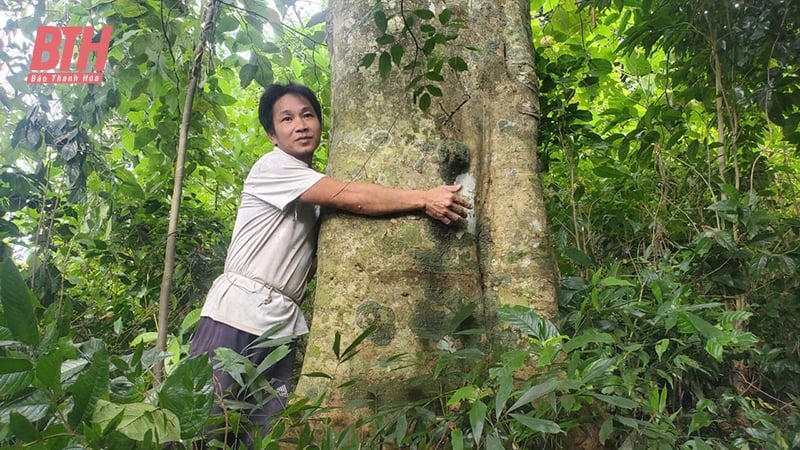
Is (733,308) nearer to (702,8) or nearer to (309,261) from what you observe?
(702,8)

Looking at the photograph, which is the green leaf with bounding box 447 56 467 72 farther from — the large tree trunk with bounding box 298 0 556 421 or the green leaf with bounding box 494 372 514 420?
the green leaf with bounding box 494 372 514 420

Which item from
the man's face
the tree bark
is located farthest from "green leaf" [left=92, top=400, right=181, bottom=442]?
the man's face

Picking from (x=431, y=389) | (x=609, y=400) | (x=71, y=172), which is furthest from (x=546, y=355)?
(x=71, y=172)

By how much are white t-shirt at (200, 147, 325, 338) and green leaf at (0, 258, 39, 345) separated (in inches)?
48.9

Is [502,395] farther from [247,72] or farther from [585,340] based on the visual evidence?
[247,72]

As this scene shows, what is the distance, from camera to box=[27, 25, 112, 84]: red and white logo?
2668 millimetres

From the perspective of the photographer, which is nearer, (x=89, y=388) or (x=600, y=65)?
(x=89, y=388)

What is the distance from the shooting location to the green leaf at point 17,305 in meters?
0.66

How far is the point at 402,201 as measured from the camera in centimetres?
165

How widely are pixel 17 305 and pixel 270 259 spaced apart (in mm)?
1328

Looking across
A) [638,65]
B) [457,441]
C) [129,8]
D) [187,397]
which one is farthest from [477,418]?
[638,65]

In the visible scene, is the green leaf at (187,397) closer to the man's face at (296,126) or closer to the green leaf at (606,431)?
the green leaf at (606,431)

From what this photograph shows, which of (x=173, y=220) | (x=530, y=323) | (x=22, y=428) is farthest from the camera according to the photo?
(x=173, y=220)

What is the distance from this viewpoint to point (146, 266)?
3.18 metres
